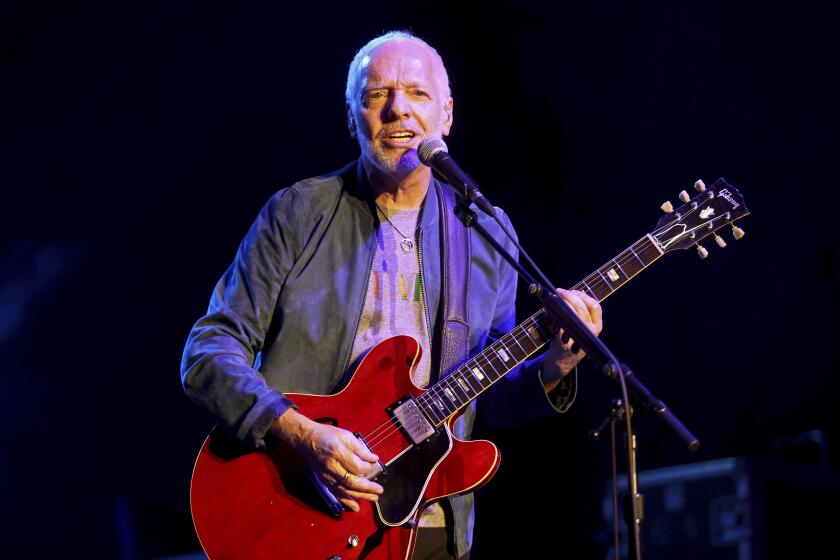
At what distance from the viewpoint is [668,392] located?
4.23 m

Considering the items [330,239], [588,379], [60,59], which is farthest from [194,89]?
[588,379]

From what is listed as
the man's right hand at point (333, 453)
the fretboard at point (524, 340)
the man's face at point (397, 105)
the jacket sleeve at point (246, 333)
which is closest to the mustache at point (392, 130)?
the man's face at point (397, 105)

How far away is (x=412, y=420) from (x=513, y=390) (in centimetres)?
45

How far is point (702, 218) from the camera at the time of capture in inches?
107

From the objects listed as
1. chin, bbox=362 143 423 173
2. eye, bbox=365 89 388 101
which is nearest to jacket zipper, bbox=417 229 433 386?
chin, bbox=362 143 423 173

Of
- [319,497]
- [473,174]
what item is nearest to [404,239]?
[319,497]

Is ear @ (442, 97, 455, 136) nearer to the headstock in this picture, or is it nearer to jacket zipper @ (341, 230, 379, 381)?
jacket zipper @ (341, 230, 379, 381)

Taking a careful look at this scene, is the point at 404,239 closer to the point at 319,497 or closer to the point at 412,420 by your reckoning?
the point at 412,420

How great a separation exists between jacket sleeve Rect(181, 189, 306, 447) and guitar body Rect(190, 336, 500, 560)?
120 millimetres

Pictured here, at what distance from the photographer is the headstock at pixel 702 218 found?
8.86 ft

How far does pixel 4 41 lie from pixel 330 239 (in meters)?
Answer: 1.59

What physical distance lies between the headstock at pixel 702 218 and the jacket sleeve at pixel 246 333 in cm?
117

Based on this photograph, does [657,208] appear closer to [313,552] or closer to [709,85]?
[709,85]

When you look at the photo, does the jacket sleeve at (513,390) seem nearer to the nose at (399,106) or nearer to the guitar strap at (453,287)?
the guitar strap at (453,287)
